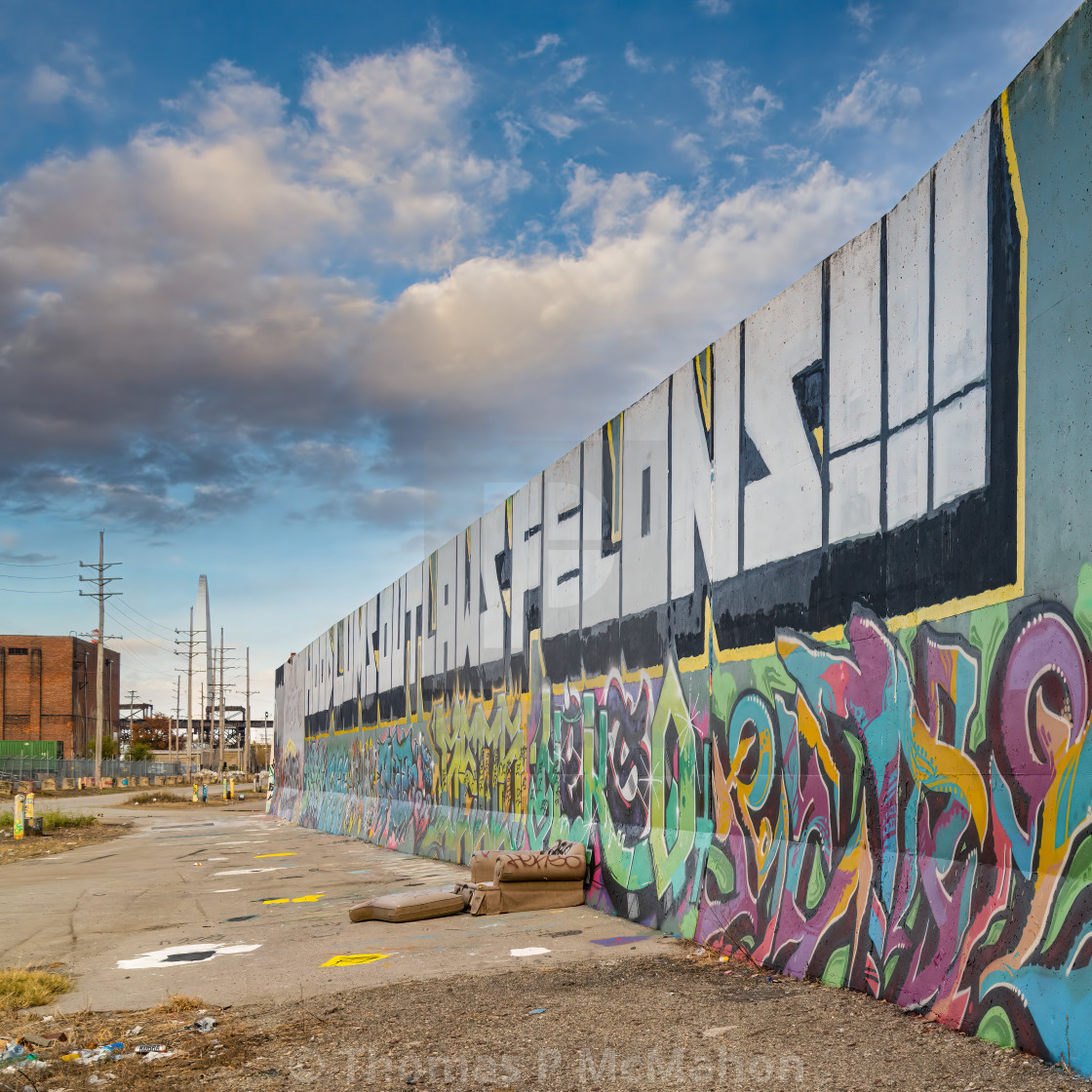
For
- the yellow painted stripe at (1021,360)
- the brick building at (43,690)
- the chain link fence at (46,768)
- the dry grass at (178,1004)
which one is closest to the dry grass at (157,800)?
the chain link fence at (46,768)

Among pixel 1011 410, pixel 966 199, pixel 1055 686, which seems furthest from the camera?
pixel 966 199

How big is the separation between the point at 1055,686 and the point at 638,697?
4935mm

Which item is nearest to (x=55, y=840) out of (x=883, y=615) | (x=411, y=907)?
(x=411, y=907)

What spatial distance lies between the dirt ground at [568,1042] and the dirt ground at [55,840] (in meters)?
14.3

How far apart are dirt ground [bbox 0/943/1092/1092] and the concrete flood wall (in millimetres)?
305

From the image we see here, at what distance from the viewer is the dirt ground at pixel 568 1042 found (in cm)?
445

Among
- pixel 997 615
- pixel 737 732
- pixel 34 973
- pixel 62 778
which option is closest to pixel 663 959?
pixel 737 732

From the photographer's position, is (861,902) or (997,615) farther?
(861,902)

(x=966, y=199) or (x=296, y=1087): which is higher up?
(x=966, y=199)

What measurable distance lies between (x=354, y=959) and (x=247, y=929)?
226 centimetres

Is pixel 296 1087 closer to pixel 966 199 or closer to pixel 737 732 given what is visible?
pixel 737 732

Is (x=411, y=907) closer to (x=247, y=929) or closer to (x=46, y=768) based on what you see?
(x=247, y=929)

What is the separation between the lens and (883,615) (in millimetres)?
5738

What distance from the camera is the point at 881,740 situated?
18.6ft
